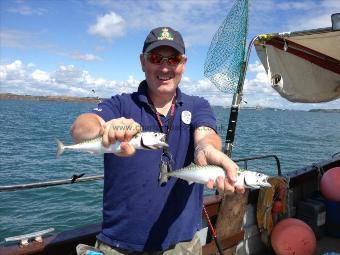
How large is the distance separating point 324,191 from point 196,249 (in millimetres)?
5749

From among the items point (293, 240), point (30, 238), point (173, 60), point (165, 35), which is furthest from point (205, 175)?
point (293, 240)

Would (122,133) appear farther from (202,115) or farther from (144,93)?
(202,115)

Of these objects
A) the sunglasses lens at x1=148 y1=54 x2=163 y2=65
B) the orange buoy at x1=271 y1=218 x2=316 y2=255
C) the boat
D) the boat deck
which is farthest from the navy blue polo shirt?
the boat deck

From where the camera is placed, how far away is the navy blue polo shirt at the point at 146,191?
3.63 m

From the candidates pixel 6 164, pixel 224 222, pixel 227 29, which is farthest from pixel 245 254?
pixel 6 164

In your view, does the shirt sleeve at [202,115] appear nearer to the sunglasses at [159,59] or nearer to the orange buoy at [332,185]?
the sunglasses at [159,59]

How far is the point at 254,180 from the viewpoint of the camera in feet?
11.8

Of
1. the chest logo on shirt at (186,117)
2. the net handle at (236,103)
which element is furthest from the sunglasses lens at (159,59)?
the net handle at (236,103)

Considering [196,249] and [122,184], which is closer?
[122,184]

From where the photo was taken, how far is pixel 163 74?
376 cm

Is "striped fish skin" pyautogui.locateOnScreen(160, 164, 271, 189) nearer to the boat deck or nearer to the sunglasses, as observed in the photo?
the sunglasses

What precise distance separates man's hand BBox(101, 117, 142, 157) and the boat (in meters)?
2.03

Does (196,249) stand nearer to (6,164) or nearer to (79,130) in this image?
(79,130)

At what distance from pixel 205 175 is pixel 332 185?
6127mm
